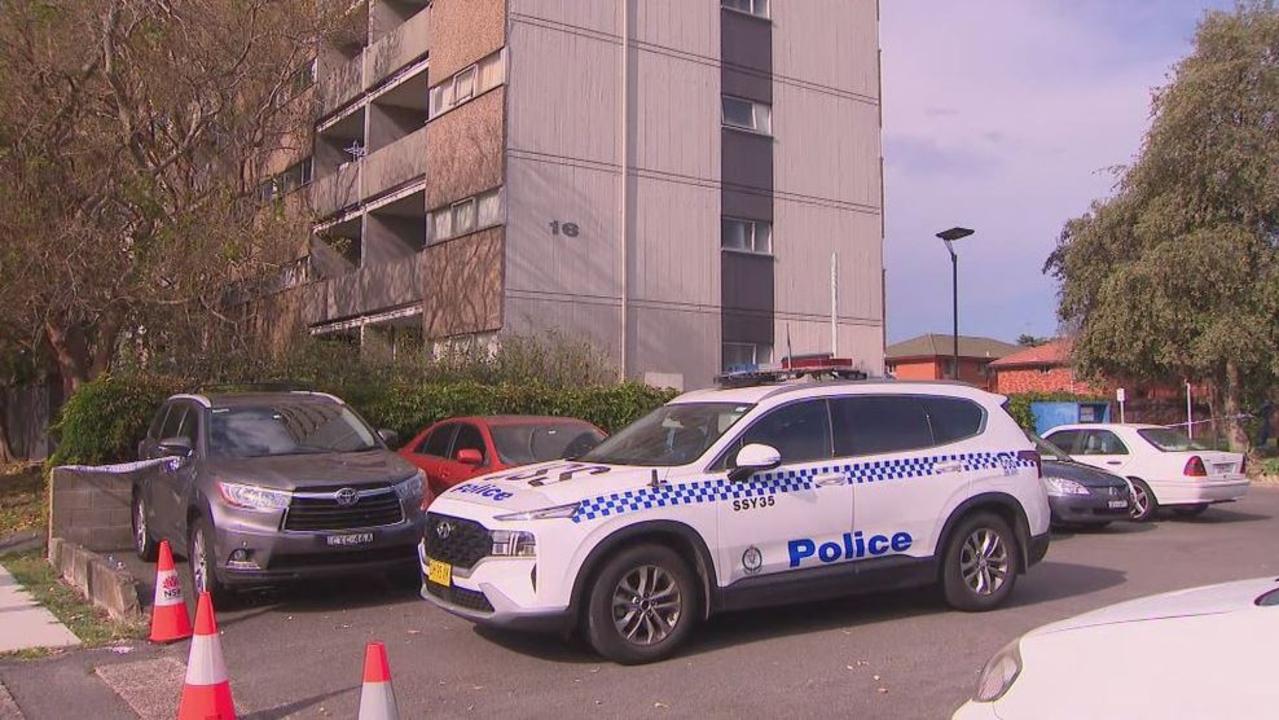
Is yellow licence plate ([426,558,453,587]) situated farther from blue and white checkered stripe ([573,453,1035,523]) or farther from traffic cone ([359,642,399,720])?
traffic cone ([359,642,399,720])

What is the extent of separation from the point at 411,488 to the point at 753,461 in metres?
3.42

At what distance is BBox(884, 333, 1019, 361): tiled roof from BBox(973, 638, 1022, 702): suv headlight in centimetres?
5833

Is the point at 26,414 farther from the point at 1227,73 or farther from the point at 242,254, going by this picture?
the point at 1227,73

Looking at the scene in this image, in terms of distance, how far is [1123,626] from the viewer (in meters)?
3.37

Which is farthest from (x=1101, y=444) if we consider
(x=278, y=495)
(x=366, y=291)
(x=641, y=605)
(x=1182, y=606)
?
(x=366, y=291)

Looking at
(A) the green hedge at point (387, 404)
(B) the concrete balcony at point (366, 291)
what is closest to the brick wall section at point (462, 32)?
(B) the concrete balcony at point (366, 291)

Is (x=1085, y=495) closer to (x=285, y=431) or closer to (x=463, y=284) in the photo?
(x=285, y=431)

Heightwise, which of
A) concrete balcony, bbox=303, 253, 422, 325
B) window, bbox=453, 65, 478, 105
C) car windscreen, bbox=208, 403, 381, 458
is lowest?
car windscreen, bbox=208, 403, 381, 458

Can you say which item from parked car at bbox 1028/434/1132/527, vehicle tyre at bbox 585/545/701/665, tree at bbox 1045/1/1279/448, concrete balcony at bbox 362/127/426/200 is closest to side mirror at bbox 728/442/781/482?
vehicle tyre at bbox 585/545/701/665

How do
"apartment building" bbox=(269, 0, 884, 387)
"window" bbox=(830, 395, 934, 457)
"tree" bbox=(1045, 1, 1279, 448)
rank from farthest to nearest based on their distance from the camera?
1. "tree" bbox=(1045, 1, 1279, 448)
2. "apartment building" bbox=(269, 0, 884, 387)
3. "window" bbox=(830, 395, 934, 457)

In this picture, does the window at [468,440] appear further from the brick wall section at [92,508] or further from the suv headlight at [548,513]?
the suv headlight at [548,513]

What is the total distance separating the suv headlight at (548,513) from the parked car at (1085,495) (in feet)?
28.8

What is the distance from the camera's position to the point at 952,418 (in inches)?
334

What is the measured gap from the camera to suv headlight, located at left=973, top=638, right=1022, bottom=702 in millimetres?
3492
